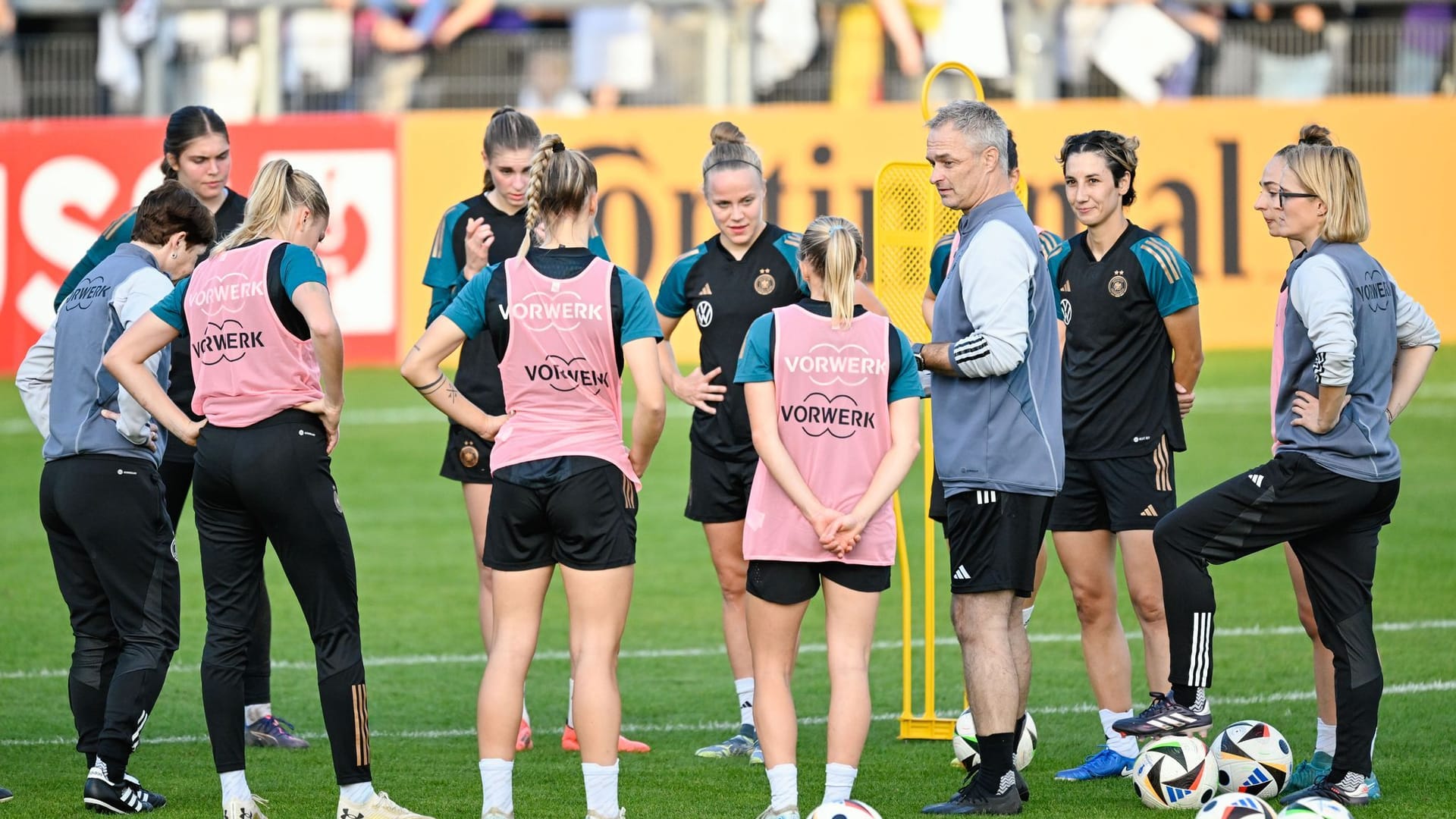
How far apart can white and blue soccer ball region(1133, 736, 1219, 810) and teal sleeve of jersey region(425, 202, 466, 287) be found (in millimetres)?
3600

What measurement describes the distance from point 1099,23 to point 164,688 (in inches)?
733

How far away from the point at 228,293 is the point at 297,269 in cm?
25

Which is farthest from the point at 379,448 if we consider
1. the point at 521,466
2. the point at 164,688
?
the point at 521,466

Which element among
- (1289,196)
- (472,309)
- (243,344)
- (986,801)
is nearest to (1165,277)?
(1289,196)

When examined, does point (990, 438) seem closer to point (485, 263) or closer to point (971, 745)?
point (971, 745)

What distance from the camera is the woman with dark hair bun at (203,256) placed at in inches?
289

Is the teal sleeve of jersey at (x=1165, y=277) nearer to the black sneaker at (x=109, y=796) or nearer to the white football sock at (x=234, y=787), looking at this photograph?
the white football sock at (x=234, y=787)

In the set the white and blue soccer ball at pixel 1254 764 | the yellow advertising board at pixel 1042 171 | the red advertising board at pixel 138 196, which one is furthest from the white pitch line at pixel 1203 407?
the white and blue soccer ball at pixel 1254 764

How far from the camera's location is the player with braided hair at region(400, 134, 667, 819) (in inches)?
230

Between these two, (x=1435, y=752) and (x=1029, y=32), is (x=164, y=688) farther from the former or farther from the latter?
(x=1029, y=32)

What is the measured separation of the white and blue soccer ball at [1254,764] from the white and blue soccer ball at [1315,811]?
77 centimetres

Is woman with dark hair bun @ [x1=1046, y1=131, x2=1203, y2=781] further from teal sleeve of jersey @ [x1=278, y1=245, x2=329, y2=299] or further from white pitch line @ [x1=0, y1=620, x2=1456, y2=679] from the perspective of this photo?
teal sleeve of jersey @ [x1=278, y1=245, x2=329, y2=299]

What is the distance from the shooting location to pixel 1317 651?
6934mm


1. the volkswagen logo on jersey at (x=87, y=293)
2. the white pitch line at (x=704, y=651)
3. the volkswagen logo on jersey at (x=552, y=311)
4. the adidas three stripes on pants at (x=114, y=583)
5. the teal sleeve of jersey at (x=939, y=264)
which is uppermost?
the teal sleeve of jersey at (x=939, y=264)
